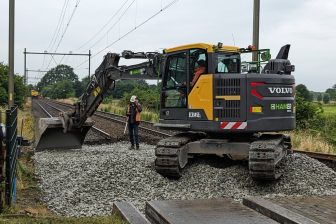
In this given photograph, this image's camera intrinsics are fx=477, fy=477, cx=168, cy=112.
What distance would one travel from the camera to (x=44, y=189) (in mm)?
9391

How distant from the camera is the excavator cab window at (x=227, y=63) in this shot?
1048 centimetres

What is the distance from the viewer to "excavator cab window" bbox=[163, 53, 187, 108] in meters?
10.8

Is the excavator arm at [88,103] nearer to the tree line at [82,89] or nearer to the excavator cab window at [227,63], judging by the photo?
the tree line at [82,89]

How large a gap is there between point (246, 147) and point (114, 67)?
522 cm

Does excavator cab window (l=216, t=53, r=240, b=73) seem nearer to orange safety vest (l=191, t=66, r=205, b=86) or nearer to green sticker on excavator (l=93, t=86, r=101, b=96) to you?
orange safety vest (l=191, t=66, r=205, b=86)

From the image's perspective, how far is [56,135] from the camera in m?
15.3

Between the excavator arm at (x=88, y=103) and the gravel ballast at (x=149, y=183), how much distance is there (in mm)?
2919

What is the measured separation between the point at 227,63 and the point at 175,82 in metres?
1.27

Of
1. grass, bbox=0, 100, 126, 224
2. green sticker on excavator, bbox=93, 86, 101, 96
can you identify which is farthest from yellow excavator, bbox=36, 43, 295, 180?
green sticker on excavator, bbox=93, 86, 101, 96

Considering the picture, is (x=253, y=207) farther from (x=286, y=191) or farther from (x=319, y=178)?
(x=319, y=178)

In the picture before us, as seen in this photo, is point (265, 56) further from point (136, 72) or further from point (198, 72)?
point (136, 72)

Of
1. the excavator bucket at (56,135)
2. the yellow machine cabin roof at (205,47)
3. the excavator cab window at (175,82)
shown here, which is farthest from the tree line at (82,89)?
the yellow machine cabin roof at (205,47)

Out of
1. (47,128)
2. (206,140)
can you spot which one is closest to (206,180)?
(206,140)

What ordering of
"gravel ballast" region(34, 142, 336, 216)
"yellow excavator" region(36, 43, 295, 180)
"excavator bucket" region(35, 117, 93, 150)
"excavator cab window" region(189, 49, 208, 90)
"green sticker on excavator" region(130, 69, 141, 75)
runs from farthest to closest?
"excavator bucket" region(35, 117, 93, 150) → "green sticker on excavator" region(130, 69, 141, 75) → "excavator cab window" region(189, 49, 208, 90) → "yellow excavator" region(36, 43, 295, 180) → "gravel ballast" region(34, 142, 336, 216)
